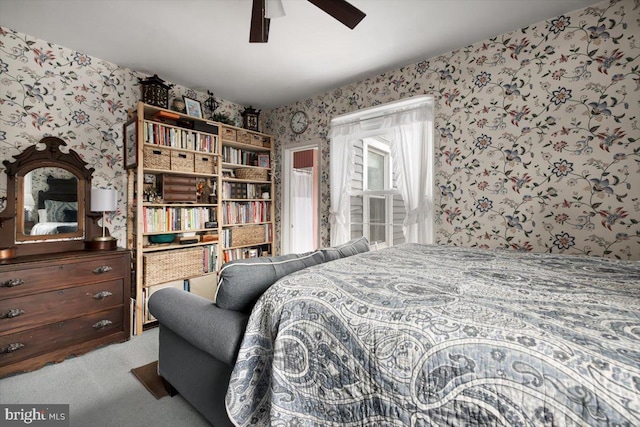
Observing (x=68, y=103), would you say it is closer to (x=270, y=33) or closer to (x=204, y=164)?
(x=204, y=164)

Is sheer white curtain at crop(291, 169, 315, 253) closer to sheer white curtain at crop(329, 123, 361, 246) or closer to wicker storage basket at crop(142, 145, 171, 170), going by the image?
sheer white curtain at crop(329, 123, 361, 246)

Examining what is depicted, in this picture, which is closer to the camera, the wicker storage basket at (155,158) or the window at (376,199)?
the wicker storage basket at (155,158)

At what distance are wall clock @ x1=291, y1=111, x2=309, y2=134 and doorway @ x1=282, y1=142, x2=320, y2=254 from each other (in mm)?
212

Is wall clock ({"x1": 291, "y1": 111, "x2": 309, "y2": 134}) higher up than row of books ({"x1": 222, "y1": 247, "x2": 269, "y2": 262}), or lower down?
higher up

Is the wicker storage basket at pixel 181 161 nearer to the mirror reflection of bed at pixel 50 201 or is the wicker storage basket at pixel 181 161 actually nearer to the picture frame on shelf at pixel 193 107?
the picture frame on shelf at pixel 193 107

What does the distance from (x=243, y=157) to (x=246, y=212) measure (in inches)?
29.7

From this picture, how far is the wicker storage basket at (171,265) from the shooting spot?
108 inches

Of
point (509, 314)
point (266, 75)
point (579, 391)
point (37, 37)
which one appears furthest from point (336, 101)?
point (579, 391)

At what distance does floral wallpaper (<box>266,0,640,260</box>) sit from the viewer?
6.60ft

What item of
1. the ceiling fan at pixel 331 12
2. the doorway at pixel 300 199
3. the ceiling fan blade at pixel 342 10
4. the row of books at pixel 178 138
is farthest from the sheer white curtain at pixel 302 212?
the ceiling fan blade at pixel 342 10

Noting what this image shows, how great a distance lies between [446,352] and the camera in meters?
0.69

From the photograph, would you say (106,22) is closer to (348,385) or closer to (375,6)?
(375,6)

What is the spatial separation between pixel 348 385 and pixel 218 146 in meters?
3.08

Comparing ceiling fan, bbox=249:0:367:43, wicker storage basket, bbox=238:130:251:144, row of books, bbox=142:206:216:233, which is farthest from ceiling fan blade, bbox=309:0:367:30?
row of books, bbox=142:206:216:233
